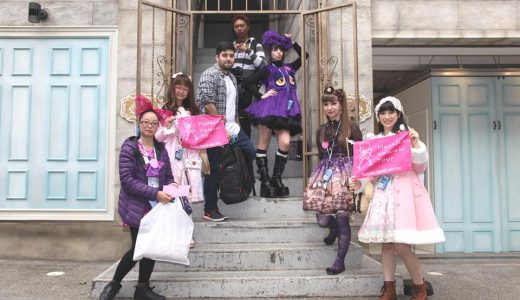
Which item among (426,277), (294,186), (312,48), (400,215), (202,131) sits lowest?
(426,277)

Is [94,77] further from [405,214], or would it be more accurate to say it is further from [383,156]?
[405,214]

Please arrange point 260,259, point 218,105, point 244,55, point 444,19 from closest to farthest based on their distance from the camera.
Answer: point 260,259, point 218,105, point 244,55, point 444,19

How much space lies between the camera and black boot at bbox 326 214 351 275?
13.5 ft

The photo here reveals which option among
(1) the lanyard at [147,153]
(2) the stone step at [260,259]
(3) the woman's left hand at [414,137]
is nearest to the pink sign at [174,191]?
(1) the lanyard at [147,153]

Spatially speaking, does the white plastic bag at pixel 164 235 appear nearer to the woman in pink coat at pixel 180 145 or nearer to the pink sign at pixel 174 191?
the pink sign at pixel 174 191

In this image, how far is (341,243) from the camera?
413 cm

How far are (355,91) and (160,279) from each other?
332 cm

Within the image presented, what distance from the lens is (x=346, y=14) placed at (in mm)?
6156

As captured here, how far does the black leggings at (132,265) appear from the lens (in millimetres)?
3702

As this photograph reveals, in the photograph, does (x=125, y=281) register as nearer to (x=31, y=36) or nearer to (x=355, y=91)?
(x=355, y=91)

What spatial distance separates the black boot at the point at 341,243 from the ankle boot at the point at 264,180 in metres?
1.49

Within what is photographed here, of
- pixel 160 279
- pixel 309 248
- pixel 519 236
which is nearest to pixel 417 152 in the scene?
pixel 309 248

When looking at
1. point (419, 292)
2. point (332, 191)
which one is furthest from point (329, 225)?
point (419, 292)

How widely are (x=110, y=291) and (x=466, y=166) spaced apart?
6115 millimetres
